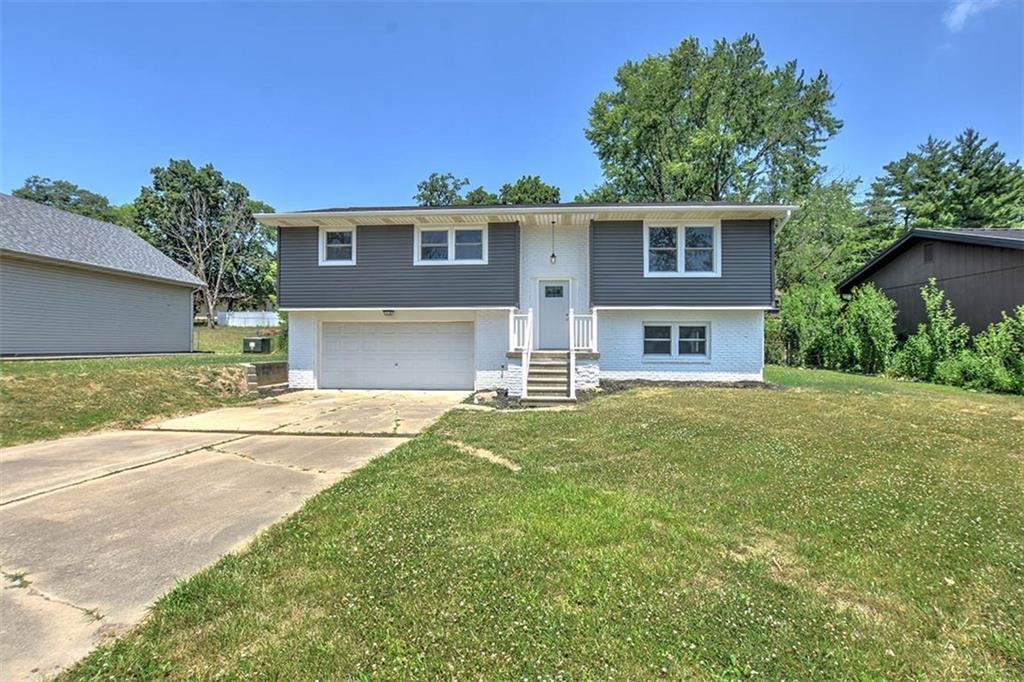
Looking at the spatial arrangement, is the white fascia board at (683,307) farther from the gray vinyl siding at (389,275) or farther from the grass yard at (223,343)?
the grass yard at (223,343)

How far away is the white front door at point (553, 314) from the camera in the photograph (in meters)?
13.1

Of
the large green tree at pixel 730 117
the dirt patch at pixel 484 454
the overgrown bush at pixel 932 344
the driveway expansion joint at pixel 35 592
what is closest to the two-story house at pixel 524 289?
the dirt patch at pixel 484 454

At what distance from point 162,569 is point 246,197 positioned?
1755 inches

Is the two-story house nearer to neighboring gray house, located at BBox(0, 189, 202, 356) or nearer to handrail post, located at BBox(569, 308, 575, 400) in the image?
handrail post, located at BBox(569, 308, 575, 400)

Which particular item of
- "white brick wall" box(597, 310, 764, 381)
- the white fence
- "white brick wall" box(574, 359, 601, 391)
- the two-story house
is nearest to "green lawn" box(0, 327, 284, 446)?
the two-story house

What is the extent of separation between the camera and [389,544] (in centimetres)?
330

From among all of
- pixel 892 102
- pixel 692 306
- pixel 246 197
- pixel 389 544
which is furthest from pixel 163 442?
pixel 246 197

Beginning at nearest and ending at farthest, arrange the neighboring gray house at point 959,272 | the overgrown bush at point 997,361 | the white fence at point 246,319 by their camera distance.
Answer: the overgrown bush at point 997,361 < the neighboring gray house at point 959,272 < the white fence at point 246,319

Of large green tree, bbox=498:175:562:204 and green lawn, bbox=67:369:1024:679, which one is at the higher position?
large green tree, bbox=498:175:562:204

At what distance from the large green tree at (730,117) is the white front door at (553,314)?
16.9 meters

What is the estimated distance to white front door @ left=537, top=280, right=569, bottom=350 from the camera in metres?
13.1

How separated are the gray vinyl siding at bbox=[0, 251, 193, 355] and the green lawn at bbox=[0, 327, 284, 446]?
657 centimetres

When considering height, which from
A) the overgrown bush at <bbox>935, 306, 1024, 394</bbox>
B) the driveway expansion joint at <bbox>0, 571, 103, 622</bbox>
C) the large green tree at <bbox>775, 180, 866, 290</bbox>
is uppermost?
the large green tree at <bbox>775, 180, 866, 290</bbox>

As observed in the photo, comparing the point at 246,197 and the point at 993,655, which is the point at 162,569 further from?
the point at 246,197
